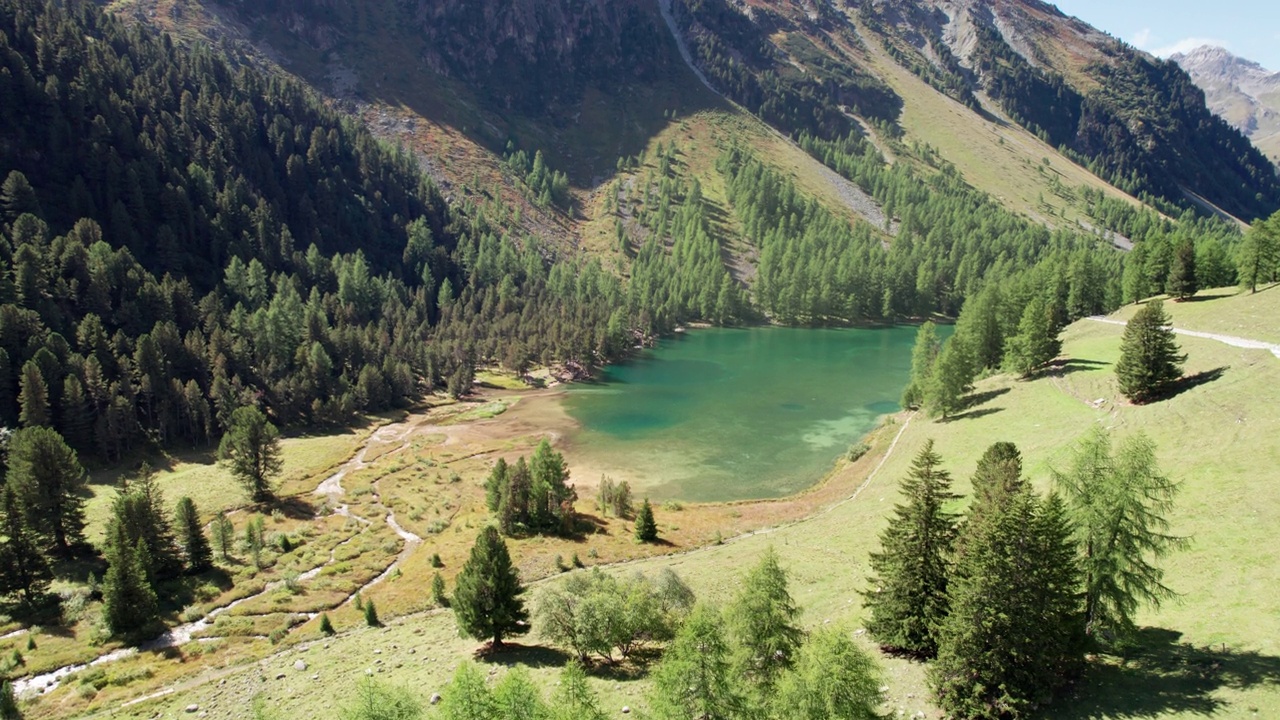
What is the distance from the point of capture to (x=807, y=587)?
45.2 meters

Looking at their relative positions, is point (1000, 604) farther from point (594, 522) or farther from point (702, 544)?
point (594, 522)

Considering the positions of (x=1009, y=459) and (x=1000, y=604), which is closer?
(x=1000, y=604)

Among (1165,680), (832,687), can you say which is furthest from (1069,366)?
(832,687)

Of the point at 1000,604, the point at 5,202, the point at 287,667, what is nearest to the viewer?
the point at 1000,604

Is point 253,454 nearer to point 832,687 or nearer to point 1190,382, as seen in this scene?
point 832,687

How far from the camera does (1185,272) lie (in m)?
97.2

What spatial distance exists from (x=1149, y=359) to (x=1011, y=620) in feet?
163

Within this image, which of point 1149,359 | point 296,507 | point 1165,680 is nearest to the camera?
point 1165,680

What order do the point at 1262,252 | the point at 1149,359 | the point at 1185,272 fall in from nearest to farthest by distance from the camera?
the point at 1149,359 → the point at 1262,252 → the point at 1185,272

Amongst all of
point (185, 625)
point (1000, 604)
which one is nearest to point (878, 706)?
point (1000, 604)

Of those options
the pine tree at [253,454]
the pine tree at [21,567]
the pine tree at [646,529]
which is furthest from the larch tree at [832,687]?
the pine tree at [253,454]

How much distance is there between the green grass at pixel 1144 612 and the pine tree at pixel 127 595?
12.8 metres

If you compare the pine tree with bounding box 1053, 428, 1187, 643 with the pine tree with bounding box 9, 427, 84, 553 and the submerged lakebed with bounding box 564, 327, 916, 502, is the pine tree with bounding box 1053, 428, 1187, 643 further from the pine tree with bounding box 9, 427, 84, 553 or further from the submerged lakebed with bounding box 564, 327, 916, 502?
the pine tree with bounding box 9, 427, 84, 553

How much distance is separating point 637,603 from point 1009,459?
23.4 metres
